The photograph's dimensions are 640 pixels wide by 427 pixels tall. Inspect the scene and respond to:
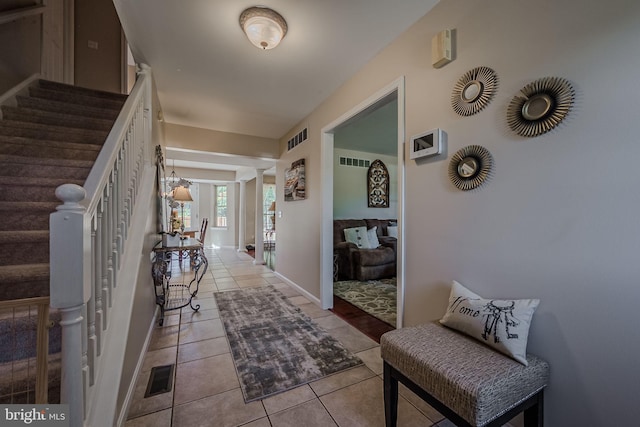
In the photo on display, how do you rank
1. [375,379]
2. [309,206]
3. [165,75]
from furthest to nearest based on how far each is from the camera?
[309,206], [165,75], [375,379]

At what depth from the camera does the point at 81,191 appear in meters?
0.86

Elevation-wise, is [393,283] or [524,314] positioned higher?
[524,314]

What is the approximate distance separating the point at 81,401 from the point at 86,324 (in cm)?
28

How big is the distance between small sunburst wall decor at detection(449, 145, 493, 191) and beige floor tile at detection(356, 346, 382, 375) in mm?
1474

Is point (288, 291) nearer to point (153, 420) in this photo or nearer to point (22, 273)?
point (153, 420)

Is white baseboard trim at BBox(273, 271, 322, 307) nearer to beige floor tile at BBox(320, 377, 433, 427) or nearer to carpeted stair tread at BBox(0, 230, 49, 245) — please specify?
beige floor tile at BBox(320, 377, 433, 427)

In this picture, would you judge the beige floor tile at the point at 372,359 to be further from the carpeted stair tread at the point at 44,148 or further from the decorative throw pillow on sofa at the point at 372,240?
the carpeted stair tread at the point at 44,148

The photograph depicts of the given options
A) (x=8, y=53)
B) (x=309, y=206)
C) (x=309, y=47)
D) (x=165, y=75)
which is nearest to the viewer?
(x=309, y=47)

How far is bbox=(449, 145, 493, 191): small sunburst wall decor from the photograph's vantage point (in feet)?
4.60

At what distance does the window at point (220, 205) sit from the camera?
27.7ft

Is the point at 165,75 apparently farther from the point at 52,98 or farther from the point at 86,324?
the point at 86,324

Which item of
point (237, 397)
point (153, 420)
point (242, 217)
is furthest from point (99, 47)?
point (237, 397)

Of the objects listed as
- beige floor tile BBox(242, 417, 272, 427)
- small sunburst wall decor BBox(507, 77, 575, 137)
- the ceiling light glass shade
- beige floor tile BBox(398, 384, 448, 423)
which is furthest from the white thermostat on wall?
the ceiling light glass shade

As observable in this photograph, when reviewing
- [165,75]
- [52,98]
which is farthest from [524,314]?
[52,98]
